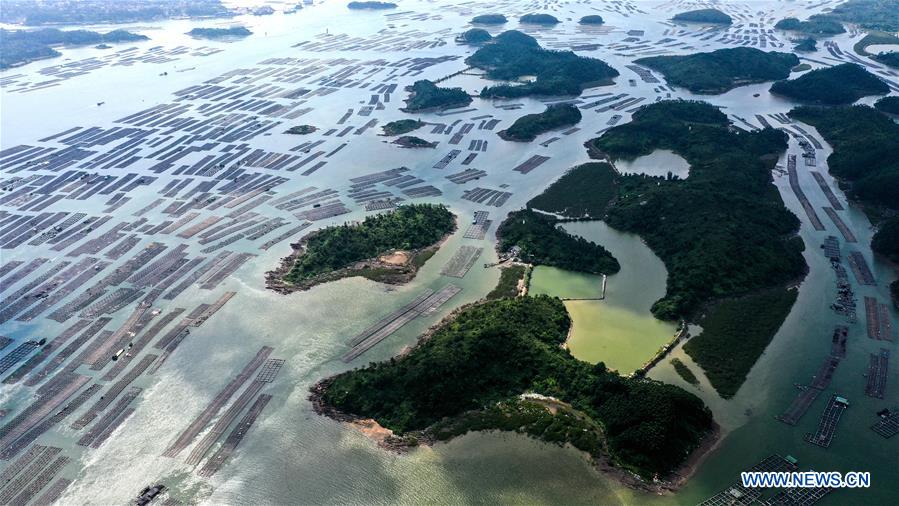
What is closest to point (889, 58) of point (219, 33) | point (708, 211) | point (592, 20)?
point (592, 20)

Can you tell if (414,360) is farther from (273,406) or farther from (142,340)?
(142,340)

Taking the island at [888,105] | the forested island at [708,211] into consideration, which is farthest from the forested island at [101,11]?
the island at [888,105]

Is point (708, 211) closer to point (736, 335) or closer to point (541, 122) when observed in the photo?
point (736, 335)

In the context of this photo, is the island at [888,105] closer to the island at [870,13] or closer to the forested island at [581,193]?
the forested island at [581,193]

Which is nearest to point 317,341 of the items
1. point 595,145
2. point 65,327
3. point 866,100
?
point 65,327

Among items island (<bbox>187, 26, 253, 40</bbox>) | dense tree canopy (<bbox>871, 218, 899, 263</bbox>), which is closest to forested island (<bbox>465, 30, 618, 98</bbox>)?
dense tree canopy (<bbox>871, 218, 899, 263</bbox>)

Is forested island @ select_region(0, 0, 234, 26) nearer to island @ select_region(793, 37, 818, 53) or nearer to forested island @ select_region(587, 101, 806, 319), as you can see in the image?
A: forested island @ select_region(587, 101, 806, 319)
